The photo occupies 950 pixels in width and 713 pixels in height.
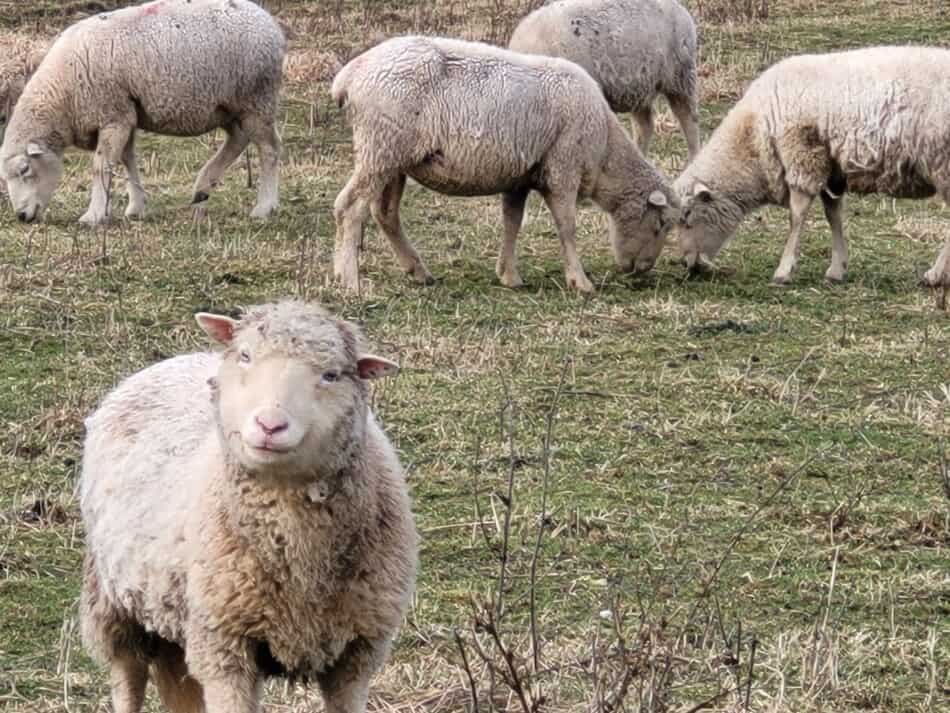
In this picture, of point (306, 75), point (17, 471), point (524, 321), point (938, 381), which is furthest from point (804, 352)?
point (306, 75)

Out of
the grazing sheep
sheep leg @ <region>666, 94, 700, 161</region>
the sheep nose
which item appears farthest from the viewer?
the grazing sheep

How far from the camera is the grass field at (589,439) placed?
5621 millimetres

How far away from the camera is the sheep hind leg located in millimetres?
5125

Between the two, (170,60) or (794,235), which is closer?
(794,235)

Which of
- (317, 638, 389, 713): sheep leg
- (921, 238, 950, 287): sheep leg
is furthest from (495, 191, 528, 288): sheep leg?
(317, 638, 389, 713): sheep leg

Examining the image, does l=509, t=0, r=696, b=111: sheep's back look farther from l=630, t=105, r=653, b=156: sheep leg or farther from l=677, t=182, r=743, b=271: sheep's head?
l=677, t=182, r=743, b=271: sheep's head

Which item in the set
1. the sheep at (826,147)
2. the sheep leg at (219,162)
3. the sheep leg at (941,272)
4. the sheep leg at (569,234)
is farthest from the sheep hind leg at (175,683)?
the sheep leg at (219,162)

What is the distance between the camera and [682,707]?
528 centimetres

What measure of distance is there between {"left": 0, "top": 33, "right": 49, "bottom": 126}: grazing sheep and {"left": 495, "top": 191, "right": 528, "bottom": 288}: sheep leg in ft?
22.0

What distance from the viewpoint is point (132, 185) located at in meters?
13.6

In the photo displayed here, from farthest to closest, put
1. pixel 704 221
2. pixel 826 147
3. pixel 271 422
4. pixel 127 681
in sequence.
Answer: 1. pixel 704 221
2. pixel 826 147
3. pixel 127 681
4. pixel 271 422

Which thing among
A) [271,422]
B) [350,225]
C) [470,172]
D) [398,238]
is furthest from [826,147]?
[271,422]

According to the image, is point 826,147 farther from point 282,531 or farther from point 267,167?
point 282,531

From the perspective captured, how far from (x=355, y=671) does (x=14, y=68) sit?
44.6 feet
